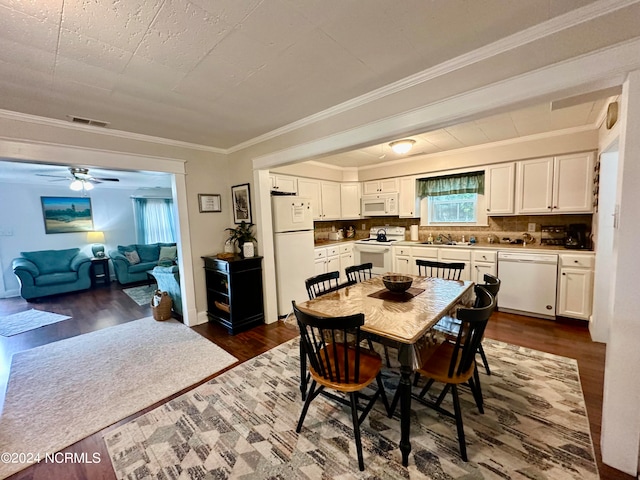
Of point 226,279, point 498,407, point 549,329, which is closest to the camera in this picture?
point 498,407

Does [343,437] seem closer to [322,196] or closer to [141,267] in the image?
[322,196]

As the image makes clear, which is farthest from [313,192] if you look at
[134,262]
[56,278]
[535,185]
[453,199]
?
[56,278]

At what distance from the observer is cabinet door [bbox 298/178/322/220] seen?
15.5 feet

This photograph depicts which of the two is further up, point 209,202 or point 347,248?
point 209,202

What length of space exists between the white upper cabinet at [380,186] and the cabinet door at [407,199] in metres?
0.14

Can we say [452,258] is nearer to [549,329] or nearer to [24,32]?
[549,329]

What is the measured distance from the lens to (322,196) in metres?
5.15

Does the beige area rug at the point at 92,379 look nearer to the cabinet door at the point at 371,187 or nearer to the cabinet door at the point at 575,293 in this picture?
the cabinet door at the point at 371,187

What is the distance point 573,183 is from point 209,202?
507cm

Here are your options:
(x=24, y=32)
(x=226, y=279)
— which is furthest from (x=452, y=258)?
(x=24, y=32)

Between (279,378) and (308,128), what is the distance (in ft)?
8.61

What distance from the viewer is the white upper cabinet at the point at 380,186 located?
514cm

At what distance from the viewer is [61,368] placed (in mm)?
2742

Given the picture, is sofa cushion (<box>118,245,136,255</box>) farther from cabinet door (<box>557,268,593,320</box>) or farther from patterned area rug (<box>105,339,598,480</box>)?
cabinet door (<box>557,268,593,320</box>)
